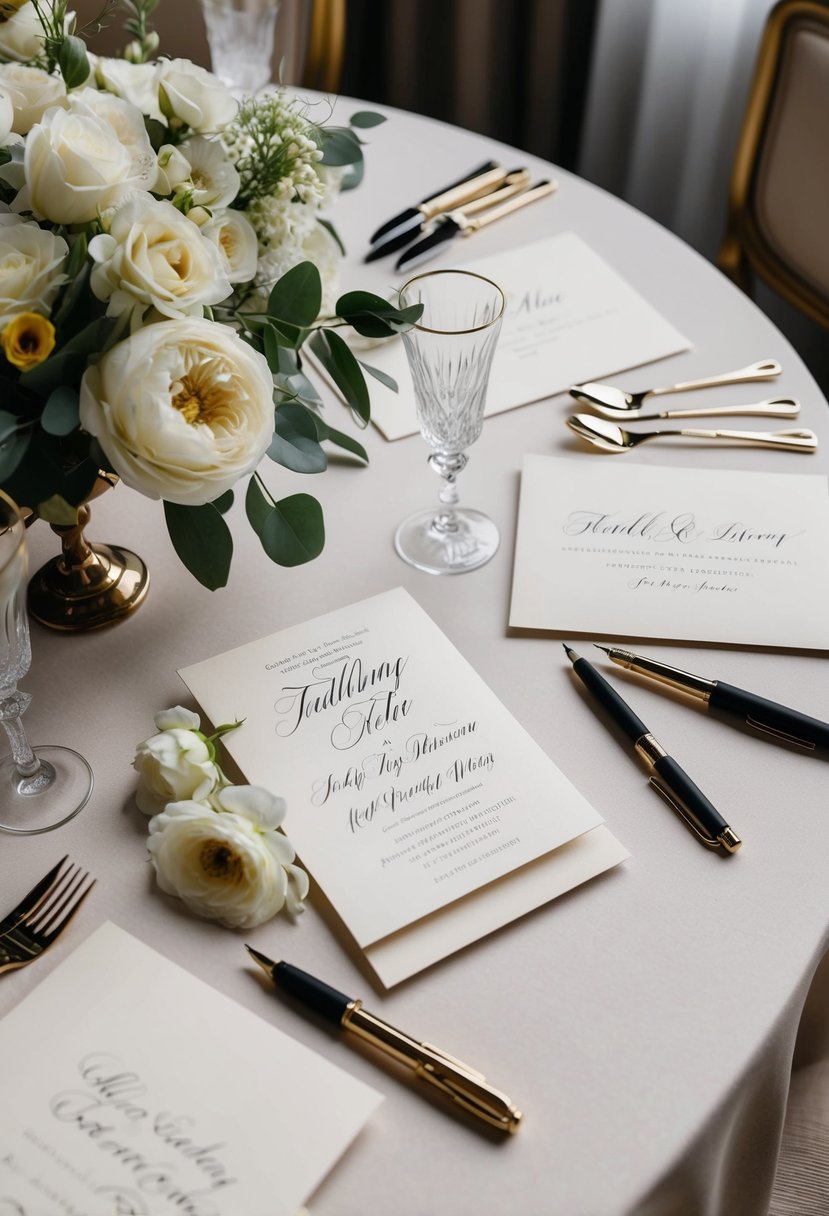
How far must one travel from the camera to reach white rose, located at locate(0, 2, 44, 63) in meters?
0.81

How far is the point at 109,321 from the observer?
2.15 ft

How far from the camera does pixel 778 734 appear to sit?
760 millimetres

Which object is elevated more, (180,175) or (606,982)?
(180,175)

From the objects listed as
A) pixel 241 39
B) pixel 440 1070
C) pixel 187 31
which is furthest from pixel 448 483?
pixel 187 31

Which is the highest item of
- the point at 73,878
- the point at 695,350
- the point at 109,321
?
the point at 109,321

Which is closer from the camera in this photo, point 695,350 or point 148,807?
point 148,807

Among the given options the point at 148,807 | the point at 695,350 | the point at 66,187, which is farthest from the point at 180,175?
the point at 695,350

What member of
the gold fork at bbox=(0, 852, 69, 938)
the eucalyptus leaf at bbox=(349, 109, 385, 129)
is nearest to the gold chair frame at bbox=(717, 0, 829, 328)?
the eucalyptus leaf at bbox=(349, 109, 385, 129)

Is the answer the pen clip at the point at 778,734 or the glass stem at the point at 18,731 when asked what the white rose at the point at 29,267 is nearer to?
the glass stem at the point at 18,731

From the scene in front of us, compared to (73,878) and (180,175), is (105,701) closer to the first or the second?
(73,878)

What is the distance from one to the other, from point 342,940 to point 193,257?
0.43 meters

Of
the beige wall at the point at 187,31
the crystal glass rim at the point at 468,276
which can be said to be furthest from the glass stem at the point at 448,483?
the beige wall at the point at 187,31

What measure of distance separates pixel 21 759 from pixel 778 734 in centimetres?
52

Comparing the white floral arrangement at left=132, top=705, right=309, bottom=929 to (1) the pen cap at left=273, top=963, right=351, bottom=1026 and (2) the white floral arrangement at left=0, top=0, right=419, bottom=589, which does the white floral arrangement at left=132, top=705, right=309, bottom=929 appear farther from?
(2) the white floral arrangement at left=0, top=0, right=419, bottom=589
